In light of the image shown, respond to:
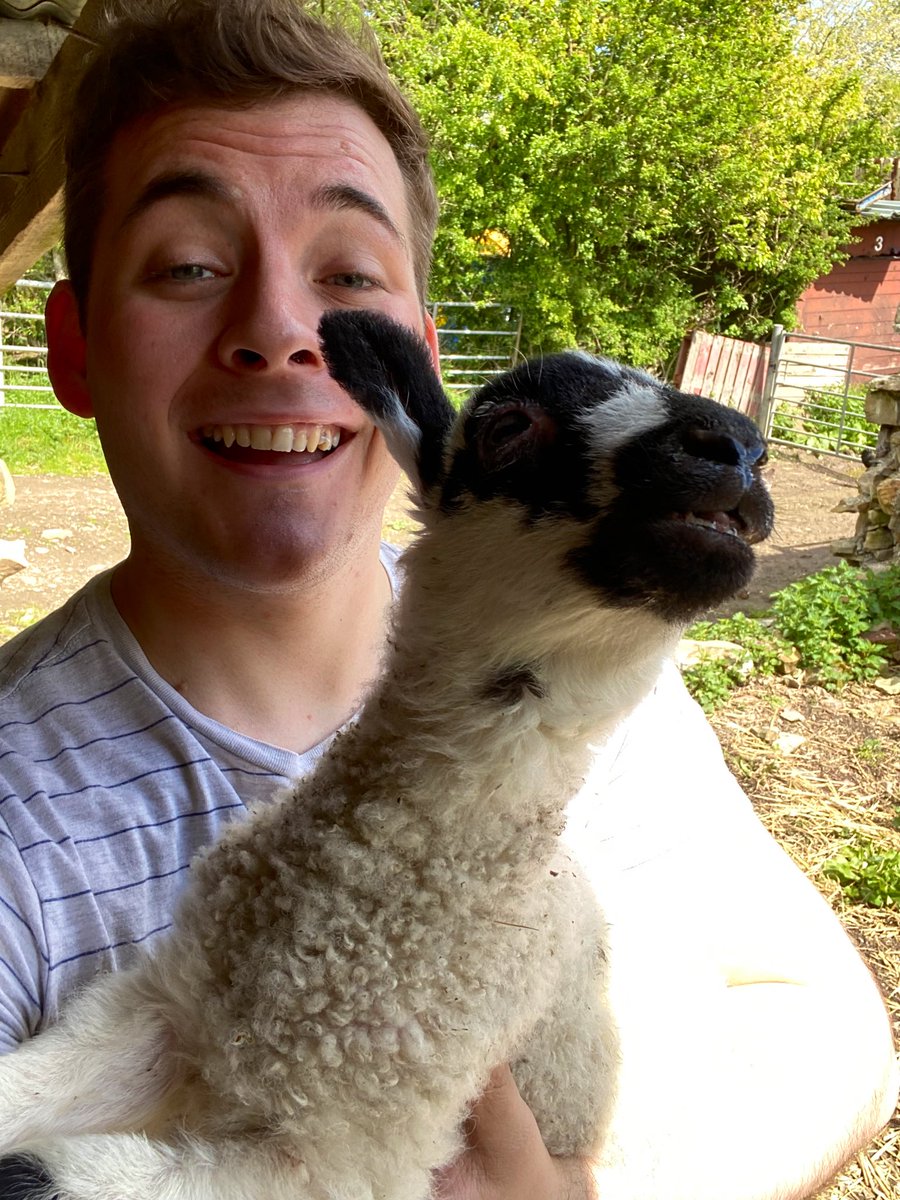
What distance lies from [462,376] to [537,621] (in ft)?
48.1

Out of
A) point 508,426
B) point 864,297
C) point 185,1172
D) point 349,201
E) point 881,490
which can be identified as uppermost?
point 349,201

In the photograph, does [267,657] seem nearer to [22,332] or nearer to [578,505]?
[578,505]

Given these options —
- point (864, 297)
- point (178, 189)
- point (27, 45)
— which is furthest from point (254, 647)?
point (864, 297)

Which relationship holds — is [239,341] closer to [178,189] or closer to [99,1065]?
[178,189]

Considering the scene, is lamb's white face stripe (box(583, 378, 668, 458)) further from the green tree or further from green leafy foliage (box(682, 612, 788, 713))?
the green tree

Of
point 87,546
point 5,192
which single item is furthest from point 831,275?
point 5,192

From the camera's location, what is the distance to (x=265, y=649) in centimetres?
172

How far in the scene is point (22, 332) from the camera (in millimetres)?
15586

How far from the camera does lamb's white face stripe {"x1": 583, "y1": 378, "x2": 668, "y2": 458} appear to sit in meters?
1.05

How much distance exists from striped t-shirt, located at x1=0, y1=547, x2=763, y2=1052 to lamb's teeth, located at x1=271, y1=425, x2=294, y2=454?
1.33 ft

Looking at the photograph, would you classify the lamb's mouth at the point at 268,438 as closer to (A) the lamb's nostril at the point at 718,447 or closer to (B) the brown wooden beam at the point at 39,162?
(A) the lamb's nostril at the point at 718,447

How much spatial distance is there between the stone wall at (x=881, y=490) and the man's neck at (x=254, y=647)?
22.3ft

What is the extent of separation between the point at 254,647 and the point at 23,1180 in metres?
0.84

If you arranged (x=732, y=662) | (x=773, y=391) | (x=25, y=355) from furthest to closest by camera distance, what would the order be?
(x=25, y=355)
(x=773, y=391)
(x=732, y=662)
